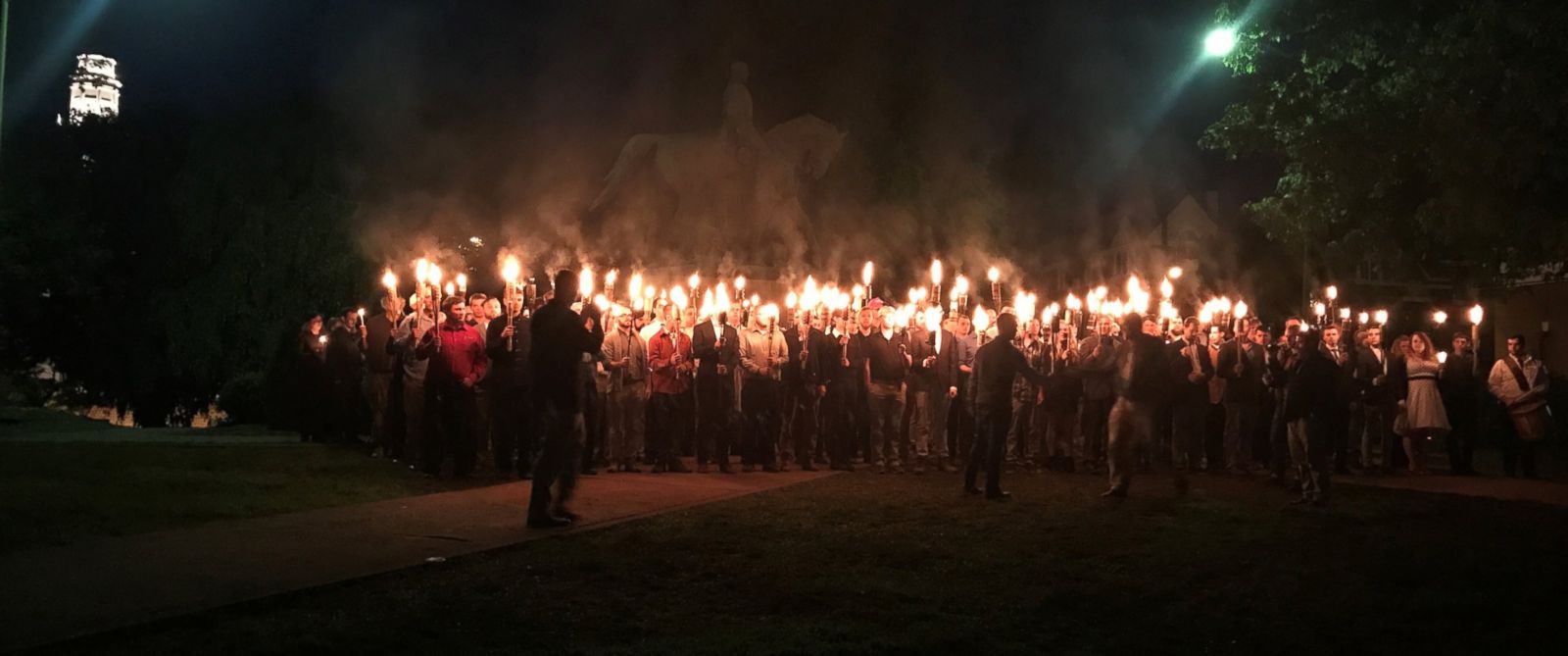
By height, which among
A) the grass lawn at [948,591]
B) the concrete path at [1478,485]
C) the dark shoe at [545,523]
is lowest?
the grass lawn at [948,591]

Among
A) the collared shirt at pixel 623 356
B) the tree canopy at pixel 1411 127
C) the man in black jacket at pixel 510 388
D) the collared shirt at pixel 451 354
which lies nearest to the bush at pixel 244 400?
the man in black jacket at pixel 510 388

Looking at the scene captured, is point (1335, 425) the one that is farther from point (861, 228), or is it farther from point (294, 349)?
point (861, 228)

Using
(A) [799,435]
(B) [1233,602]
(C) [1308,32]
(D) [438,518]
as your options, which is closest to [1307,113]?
(C) [1308,32]

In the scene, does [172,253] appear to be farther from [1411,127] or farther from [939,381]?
[1411,127]

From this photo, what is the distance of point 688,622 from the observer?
6.06 m

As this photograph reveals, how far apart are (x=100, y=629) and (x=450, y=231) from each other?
807 inches

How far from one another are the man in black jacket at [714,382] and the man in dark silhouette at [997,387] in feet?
11.3

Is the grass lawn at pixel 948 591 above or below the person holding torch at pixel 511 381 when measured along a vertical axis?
below

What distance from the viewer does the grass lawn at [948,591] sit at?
571 cm

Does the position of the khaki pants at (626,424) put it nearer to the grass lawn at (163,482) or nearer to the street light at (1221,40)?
the grass lawn at (163,482)

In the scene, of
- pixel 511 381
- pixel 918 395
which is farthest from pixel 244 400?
pixel 918 395

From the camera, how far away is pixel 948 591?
22.8ft

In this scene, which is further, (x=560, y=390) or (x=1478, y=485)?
(x=1478, y=485)

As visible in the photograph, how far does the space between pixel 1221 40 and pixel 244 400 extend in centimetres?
1768
